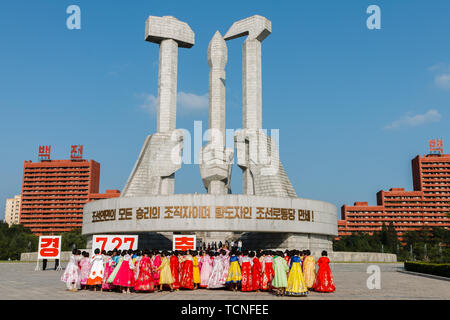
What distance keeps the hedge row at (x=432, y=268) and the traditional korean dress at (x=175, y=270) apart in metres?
13.0

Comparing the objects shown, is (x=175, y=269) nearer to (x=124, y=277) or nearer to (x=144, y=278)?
(x=144, y=278)

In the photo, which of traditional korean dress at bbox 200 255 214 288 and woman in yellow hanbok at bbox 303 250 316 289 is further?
traditional korean dress at bbox 200 255 214 288

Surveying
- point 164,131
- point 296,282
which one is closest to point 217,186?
point 164,131

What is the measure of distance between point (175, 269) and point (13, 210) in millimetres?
173773

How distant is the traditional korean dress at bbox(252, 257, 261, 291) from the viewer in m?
14.6

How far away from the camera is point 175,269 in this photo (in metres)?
14.9

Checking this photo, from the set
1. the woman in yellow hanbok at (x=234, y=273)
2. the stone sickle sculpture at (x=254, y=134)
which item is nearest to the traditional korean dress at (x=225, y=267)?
the woman in yellow hanbok at (x=234, y=273)

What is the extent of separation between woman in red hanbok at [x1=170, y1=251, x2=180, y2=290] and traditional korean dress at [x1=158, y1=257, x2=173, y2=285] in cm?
20

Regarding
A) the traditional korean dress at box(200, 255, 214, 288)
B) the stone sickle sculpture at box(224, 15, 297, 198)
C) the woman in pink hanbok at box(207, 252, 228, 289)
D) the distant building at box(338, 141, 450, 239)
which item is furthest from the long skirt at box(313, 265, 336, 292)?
the distant building at box(338, 141, 450, 239)

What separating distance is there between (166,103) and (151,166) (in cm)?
663

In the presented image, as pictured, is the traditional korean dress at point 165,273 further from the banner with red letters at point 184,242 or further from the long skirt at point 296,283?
the banner with red letters at point 184,242

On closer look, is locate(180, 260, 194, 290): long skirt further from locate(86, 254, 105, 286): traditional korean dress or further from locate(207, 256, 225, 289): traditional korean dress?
locate(86, 254, 105, 286): traditional korean dress

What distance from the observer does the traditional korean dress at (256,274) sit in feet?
47.8
